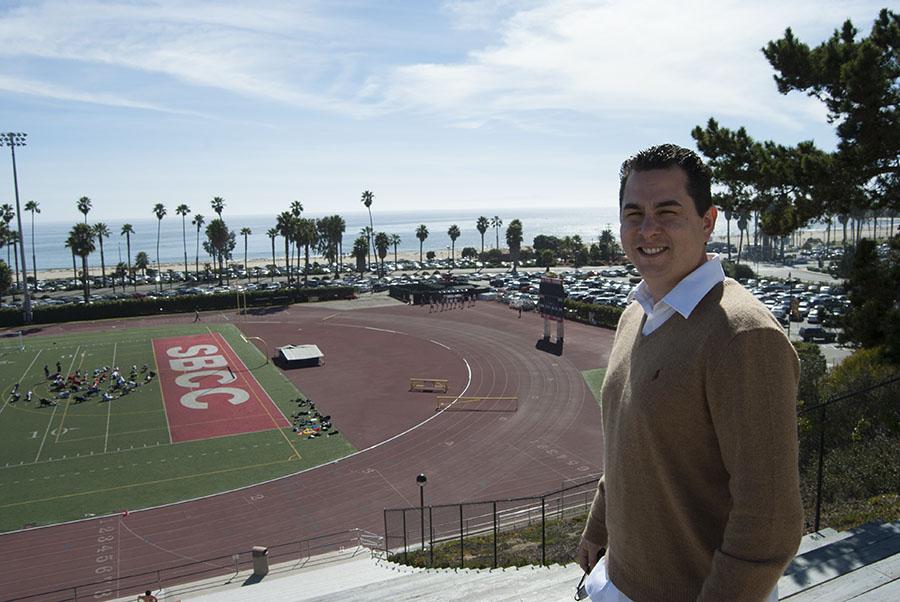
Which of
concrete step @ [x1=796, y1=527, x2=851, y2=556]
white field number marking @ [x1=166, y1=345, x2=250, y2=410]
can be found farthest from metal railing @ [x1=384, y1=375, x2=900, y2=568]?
white field number marking @ [x1=166, y1=345, x2=250, y2=410]

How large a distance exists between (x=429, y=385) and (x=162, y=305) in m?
37.3

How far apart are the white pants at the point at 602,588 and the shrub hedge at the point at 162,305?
6379 centimetres

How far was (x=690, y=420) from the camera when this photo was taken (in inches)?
86.5

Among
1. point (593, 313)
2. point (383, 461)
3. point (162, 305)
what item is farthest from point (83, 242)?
point (383, 461)

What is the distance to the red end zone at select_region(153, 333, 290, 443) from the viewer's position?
95.3 ft

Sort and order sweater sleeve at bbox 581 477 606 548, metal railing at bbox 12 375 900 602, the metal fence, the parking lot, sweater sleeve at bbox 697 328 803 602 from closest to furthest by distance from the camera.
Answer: sweater sleeve at bbox 697 328 803 602, sweater sleeve at bbox 581 477 606 548, the metal fence, metal railing at bbox 12 375 900 602, the parking lot

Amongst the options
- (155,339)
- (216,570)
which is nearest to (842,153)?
(216,570)

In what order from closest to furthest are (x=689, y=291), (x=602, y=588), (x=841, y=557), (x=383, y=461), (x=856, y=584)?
(x=689, y=291), (x=602, y=588), (x=856, y=584), (x=841, y=557), (x=383, y=461)

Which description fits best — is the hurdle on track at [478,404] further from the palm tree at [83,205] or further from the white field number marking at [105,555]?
the palm tree at [83,205]

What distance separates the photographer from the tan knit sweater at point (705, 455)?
2.03 meters

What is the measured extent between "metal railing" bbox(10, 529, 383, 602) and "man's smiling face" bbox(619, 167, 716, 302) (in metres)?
17.3

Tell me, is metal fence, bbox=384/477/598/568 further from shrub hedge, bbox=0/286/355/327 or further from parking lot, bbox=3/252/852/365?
shrub hedge, bbox=0/286/355/327

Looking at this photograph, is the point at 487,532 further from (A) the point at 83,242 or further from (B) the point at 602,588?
(A) the point at 83,242

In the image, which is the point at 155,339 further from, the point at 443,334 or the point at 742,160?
the point at 742,160
